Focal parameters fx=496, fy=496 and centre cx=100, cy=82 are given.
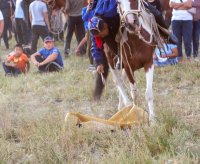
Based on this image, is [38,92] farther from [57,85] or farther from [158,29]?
[158,29]

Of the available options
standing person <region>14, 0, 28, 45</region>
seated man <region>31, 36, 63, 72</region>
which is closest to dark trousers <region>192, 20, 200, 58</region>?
seated man <region>31, 36, 63, 72</region>

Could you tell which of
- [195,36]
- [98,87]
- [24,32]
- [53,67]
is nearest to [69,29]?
[53,67]

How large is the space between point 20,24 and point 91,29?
954 centimetres

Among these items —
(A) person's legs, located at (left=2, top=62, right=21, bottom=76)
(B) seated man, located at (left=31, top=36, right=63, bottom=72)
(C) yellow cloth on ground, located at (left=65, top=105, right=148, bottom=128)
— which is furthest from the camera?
(A) person's legs, located at (left=2, top=62, right=21, bottom=76)

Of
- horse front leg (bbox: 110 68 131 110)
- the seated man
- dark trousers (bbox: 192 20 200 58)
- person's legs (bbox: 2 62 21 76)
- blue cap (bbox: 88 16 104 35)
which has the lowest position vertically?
person's legs (bbox: 2 62 21 76)

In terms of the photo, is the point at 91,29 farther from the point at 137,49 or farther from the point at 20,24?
the point at 20,24

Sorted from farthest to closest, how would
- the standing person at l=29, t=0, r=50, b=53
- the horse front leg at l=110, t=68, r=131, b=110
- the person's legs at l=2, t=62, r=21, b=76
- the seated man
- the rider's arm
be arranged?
1. the standing person at l=29, t=0, r=50, b=53
2. the person's legs at l=2, t=62, r=21, b=76
3. the seated man
4. the rider's arm
5. the horse front leg at l=110, t=68, r=131, b=110

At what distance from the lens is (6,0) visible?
15.7 metres

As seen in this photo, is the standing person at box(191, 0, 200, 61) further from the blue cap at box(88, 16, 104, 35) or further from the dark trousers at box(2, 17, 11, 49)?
the dark trousers at box(2, 17, 11, 49)

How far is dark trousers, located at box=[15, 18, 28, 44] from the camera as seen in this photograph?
1493 cm

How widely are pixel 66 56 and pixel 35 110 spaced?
216 inches

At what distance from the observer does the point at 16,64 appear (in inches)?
458

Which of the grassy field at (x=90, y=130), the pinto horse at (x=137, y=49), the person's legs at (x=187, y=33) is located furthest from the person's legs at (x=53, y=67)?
the pinto horse at (x=137, y=49)

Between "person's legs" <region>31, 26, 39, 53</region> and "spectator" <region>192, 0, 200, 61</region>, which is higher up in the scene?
"spectator" <region>192, 0, 200, 61</region>
